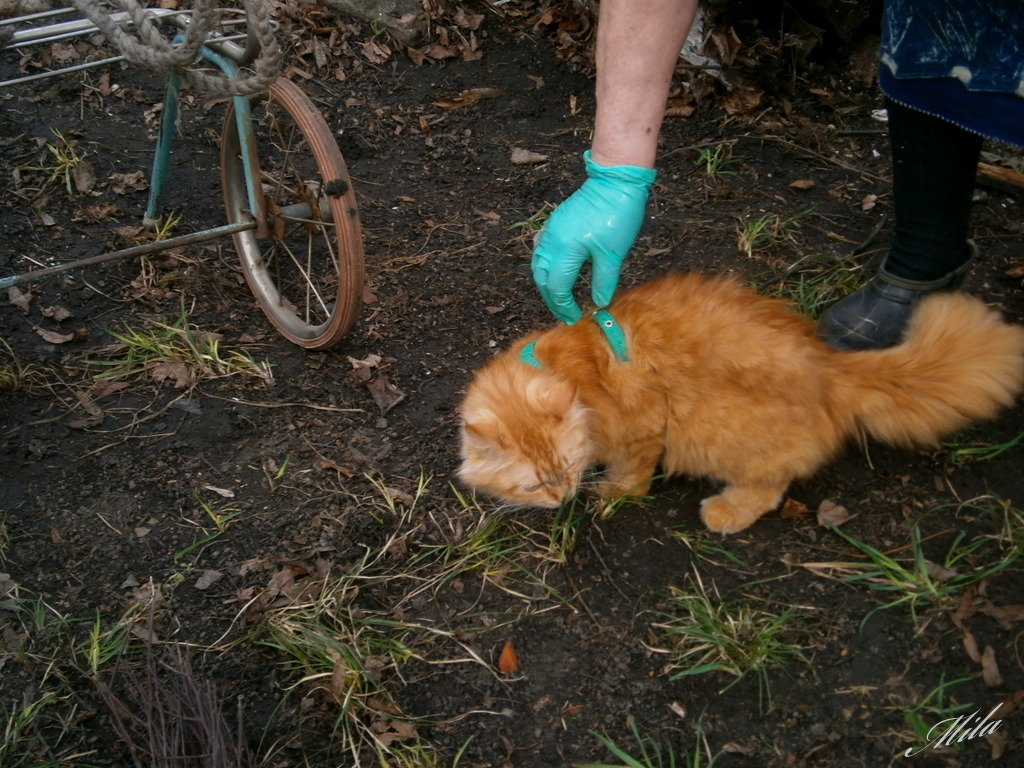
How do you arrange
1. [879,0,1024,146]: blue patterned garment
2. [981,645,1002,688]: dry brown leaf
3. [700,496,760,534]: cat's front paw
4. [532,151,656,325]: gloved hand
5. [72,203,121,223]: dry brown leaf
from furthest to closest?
[72,203,121,223]: dry brown leaf
[700,496,760,534]: cat's front paw
[532,151,656,325]: gloved hand
[981,645,1002,688]: dry brown leaf
[879,0,1024,146]: blue patterned garment

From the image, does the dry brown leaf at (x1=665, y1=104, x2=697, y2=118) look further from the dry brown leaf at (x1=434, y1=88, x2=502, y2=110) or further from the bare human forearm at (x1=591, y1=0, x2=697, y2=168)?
the bare human forearm at (x1=591, y1=0, x2=697, y2=168)

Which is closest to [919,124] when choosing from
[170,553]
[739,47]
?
[739,47]

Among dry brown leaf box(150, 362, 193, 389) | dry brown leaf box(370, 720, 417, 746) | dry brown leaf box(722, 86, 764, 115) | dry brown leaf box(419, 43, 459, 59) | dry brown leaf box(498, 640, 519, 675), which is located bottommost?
dry brown leaf box(370, 720, 417, 746)

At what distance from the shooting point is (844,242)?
126 inches

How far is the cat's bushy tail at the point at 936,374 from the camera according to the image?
200 centimetres

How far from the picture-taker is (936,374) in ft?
6.62

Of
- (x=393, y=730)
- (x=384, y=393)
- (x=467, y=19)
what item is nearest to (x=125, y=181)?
(x=384, y=393)

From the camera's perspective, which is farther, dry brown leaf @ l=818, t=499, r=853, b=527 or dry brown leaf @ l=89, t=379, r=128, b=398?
dry brown leaf @ l=89, t=379, r=128, b=398

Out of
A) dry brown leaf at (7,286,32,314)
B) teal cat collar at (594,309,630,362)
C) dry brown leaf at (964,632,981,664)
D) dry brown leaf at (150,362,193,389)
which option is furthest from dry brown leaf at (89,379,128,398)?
dry brown leaf at (964,632,981,664)

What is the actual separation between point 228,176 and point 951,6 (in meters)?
2.43

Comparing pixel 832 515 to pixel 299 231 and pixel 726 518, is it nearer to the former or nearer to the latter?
pixel 726 518

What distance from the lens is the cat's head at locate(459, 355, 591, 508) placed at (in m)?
2.13

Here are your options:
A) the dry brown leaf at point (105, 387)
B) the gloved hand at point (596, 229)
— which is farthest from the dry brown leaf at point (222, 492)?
the gloved hand at point (596, 229)

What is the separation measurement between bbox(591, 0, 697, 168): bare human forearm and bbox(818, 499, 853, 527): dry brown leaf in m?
1.10
